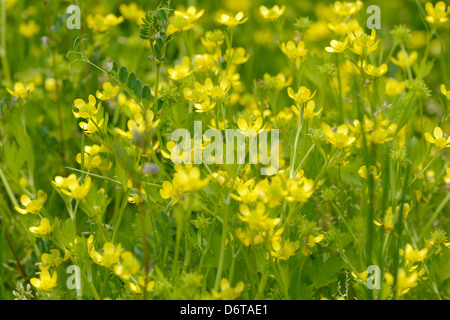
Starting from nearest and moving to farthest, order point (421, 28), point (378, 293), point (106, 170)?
point (378, 293), point (106, 170), point (421, 28)

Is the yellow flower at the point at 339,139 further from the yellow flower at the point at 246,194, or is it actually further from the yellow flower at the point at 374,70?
the yellow flower at the point at 374,70

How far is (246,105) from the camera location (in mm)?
1806

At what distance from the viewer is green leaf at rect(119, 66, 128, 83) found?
1134 mm

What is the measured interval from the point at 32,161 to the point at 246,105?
0.72 m

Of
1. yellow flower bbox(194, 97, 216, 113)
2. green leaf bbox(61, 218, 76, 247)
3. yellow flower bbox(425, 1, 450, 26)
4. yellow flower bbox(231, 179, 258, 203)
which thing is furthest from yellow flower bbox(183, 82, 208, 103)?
yellow flower bbox(425, 1, 450, 26)

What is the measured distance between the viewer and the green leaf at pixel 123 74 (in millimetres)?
1134

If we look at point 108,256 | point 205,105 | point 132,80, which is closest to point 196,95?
point 205,105

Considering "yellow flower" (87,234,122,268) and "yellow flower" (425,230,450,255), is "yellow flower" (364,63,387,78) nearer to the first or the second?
"yellow flower" (425,230,450,255)

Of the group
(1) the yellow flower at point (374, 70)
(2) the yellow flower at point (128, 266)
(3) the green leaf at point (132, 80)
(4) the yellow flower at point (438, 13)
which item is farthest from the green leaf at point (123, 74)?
(4) the yellow flower at point (438, 13)

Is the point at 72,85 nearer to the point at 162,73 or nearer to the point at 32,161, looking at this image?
the point at 162,73

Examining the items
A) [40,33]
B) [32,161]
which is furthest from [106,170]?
[40,33]

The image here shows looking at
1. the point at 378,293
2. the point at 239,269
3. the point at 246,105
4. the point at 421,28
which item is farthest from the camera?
the point at 421,28

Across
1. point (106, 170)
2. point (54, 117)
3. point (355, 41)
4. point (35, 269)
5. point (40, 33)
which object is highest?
point (40, 33)

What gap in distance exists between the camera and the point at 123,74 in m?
1.14
